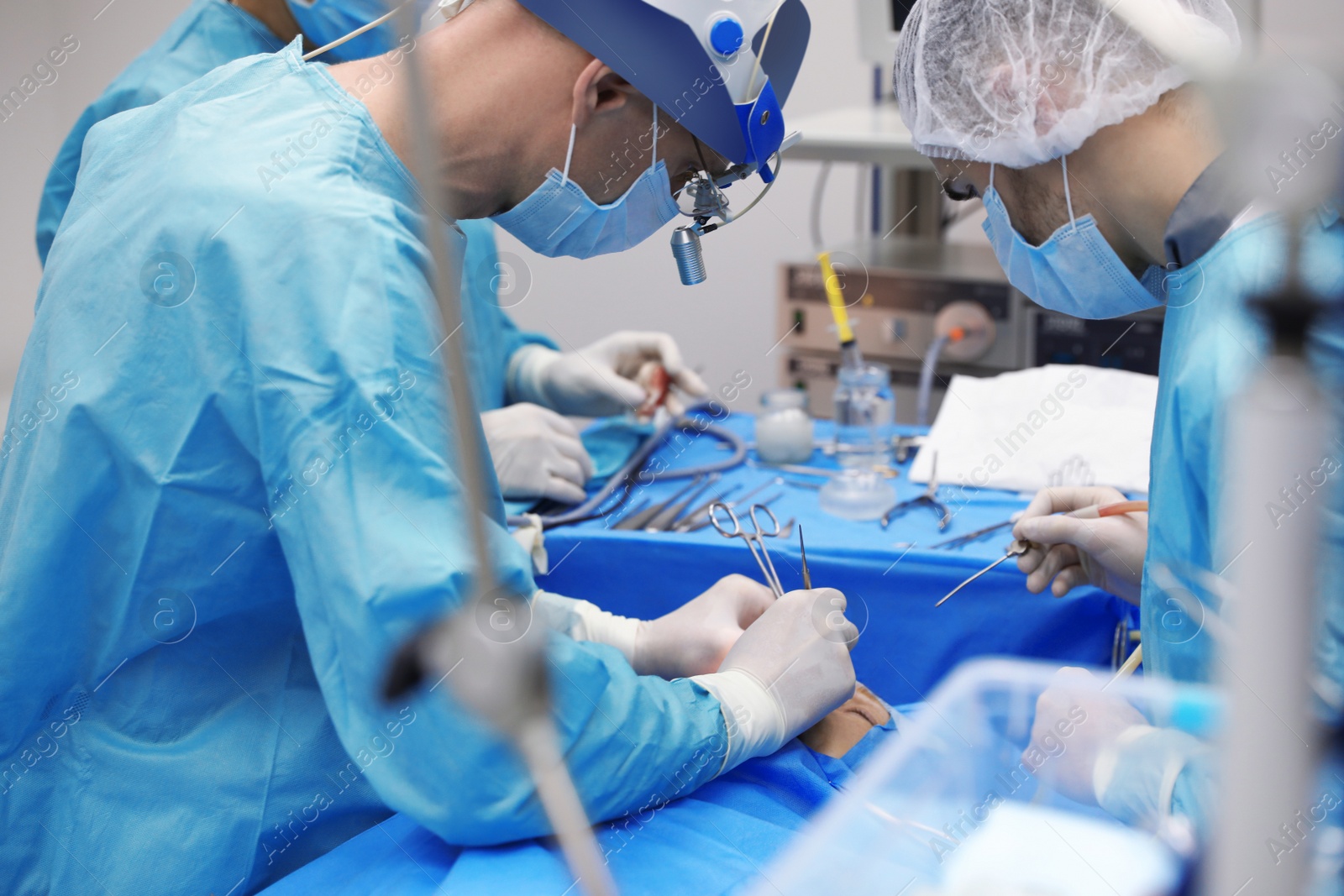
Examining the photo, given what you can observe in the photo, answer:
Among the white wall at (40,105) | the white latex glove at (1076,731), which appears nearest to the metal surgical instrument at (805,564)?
the white latex glove at (1076,731)

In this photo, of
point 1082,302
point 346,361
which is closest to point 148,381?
point 346,361

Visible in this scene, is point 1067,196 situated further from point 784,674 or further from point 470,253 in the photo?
point 470,253

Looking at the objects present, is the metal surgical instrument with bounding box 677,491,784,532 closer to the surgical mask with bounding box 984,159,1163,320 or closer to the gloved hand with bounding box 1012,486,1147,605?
the gloved hand with bounding box 1012,486,1147,605

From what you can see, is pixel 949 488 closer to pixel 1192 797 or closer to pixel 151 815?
pixel 1192 797

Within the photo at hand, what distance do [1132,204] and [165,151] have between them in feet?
3.38

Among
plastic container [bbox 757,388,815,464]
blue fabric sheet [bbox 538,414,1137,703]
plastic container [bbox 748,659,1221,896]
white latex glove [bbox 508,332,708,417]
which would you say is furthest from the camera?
white latex glove [bbox 508,332,708,417]

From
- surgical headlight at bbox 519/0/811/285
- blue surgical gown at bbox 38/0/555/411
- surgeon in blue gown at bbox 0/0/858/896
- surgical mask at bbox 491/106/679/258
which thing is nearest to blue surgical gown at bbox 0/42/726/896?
surgeon in blue gown at bbox 0/0/858/896

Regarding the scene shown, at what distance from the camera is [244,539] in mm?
1066

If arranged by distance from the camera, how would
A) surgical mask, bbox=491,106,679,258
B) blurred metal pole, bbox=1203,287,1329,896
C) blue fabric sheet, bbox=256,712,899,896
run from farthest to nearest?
surgical mask, bbox=491,106,679,258, blue fabric sheet, bbox=256,712,899,896, blurred metal pole, bbox=1203,287,1329,896

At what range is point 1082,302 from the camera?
4.30 ft

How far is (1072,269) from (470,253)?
1175 mm

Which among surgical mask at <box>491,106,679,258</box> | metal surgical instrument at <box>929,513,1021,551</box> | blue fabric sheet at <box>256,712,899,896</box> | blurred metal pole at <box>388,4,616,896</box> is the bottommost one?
metal surgical instrument at <box>929,513,1021,551</box>

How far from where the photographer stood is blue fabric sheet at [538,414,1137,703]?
60.1 inches

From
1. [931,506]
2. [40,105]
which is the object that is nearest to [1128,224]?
[931,506]
